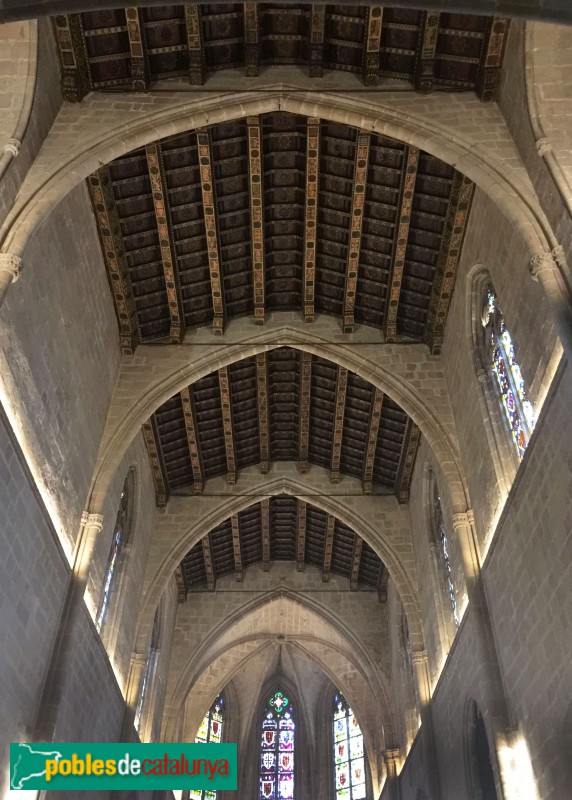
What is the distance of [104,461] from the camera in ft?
40.8

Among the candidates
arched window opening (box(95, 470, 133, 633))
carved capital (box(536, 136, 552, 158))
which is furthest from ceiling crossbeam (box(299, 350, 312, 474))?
carved capital (box(536, 136, 552, 158))

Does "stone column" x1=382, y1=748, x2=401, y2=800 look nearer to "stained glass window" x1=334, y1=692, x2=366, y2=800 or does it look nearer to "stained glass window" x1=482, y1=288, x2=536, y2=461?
"stained glass window" x1=334, y1=692, x2=366, y2=800

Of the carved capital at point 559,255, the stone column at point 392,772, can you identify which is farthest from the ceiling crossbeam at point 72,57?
the stone column at point 392,772

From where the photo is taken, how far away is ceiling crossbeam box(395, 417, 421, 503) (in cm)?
1549

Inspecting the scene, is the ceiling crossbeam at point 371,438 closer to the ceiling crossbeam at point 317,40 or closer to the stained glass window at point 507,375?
the stained glass window at point 507,375

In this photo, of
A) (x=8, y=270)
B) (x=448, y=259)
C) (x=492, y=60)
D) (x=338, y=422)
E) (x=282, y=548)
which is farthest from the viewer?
(x=282, y=548)

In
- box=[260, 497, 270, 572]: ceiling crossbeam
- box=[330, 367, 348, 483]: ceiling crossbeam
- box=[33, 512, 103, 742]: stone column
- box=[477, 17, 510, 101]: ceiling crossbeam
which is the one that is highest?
box=[260, 497, 270, 572]: ceiling crossbeam

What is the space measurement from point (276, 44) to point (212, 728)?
19384 mm

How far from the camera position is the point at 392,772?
17656 millimetres

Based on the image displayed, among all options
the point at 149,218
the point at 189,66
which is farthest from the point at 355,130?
the point at 149,218

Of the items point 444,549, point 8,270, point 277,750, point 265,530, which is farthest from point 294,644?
point 8,270

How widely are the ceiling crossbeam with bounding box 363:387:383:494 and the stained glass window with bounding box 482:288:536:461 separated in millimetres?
4028

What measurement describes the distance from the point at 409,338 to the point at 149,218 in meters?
5.20

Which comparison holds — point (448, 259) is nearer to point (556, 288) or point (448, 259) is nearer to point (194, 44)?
A: point (556, 288)
